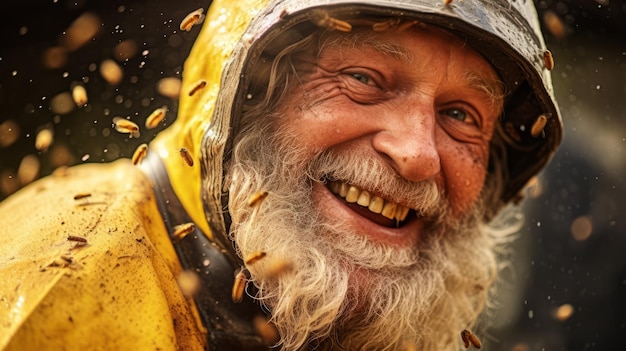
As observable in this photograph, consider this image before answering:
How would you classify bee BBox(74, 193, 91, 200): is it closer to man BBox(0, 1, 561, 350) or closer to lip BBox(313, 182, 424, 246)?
man BBox(0, 1, 561, 350)

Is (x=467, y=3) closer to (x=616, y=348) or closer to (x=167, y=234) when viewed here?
(x=167, y=234)

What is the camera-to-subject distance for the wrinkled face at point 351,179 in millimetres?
2484

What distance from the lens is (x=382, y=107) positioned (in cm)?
257

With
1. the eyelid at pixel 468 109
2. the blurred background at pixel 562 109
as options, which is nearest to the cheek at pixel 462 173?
the eyelid at pixel 468 109

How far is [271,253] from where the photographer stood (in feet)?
8.11

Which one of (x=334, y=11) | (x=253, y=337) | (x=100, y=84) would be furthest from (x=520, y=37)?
(x=100, y=84)

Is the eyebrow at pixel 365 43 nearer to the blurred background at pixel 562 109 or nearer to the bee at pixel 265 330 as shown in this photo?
the bee at pixel 265 330

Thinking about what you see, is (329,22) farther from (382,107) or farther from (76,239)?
(76,239)

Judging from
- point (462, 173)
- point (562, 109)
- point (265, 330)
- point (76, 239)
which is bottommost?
point (562, 109)

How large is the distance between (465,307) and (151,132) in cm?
343

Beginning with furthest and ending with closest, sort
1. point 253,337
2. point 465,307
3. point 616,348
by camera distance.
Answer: point 616,348, point 465,307, point 253,337

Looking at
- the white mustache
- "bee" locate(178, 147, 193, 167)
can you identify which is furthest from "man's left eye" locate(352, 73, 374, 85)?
"bee" locate(178, 147, 193, 167)

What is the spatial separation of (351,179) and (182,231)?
2.22 ft

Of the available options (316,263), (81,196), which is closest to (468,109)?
(316,263)
